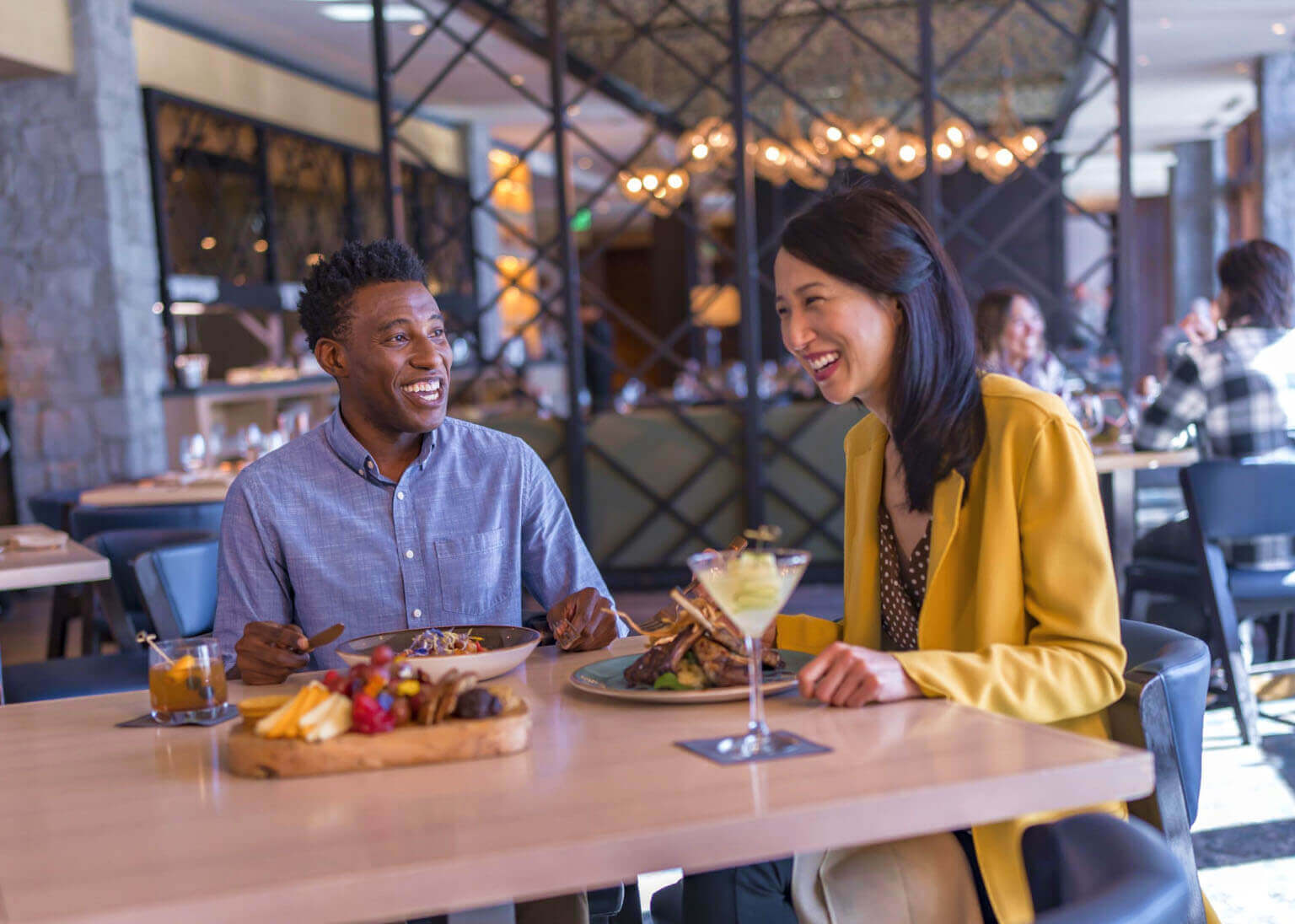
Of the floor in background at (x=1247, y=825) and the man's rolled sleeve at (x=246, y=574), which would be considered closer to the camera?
the man's rolled sleeve at (x=246, y=574)

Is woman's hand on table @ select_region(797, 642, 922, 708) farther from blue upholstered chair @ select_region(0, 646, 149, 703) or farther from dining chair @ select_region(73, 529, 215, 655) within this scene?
dining chair @ select_region(73, 529, 215, 655)

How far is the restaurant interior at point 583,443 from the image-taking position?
1098 mm

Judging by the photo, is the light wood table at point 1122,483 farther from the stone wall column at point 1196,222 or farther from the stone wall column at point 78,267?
the stone wall column at point 1196,222

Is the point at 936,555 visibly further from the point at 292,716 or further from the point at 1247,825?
the point at 1247,825

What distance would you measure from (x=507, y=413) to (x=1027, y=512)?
5248 mm

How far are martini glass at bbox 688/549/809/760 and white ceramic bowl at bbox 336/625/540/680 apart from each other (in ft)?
1.02

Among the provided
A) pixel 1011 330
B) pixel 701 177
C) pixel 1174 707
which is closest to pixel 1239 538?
pixel 1011 330

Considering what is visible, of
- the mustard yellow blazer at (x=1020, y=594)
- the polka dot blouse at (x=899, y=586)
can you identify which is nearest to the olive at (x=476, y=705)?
the mustard yellow blazer at (x=1020, y=594)

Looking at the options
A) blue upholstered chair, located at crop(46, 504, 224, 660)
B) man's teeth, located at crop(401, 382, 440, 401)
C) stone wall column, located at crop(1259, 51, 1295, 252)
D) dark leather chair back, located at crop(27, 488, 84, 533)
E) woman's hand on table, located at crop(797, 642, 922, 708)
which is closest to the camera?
woman's hand on table, located at crop(797, 642, 922, 708)

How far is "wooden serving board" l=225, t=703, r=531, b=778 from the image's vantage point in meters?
1.25

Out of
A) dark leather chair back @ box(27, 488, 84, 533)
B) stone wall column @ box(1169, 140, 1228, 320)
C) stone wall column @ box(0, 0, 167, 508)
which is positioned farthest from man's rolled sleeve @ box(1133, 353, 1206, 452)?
stone wall column @ box(1169, 140, 1228, 320)

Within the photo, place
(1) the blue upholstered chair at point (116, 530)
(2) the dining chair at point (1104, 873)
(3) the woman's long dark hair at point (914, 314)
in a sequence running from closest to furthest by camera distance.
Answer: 1. (2) the dining chair at point (1104, 873)
2. (3) the woman's long dark hair at point (914, 314)
3. (1) the blue upholstered chair at point (116, 530)

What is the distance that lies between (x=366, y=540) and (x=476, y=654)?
521 mm

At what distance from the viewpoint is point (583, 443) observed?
21.2 ft
